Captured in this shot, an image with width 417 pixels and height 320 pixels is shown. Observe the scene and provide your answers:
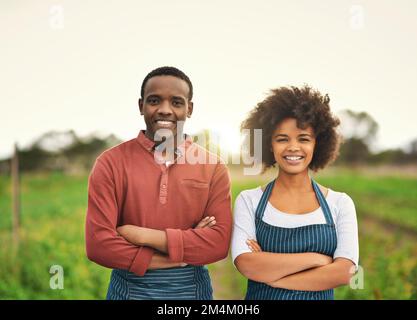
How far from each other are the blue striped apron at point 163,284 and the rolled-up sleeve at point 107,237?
3.6 inches

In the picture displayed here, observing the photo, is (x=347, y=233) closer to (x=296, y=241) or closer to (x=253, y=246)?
(x=296, y=241)

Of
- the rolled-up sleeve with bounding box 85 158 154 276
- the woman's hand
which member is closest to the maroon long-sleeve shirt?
the rolled-up sleeve with bounding box 85 158 154 276

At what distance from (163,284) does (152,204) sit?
1.29 ft

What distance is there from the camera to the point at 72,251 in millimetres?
6000

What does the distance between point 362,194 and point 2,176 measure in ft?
17.3

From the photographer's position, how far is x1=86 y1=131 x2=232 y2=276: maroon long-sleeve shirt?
8.10 ft

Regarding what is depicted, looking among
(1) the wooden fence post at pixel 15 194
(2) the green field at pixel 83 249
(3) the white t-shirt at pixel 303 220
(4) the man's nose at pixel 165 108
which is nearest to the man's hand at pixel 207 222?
(3) the white t-shirt at pixel 303 220

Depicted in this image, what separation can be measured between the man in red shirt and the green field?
2.47 metres

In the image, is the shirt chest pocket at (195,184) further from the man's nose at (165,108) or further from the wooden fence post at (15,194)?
the wooden fence post at (15,194)

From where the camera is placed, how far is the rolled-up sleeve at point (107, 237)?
245 centimetres

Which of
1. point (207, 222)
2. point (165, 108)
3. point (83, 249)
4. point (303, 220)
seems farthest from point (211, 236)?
point (83, 249)

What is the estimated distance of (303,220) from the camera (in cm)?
252

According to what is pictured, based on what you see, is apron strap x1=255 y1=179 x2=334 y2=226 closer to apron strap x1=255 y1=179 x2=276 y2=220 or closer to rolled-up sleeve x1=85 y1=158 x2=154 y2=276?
apron strap x1=255 y1=179 x2=276 y2=220
